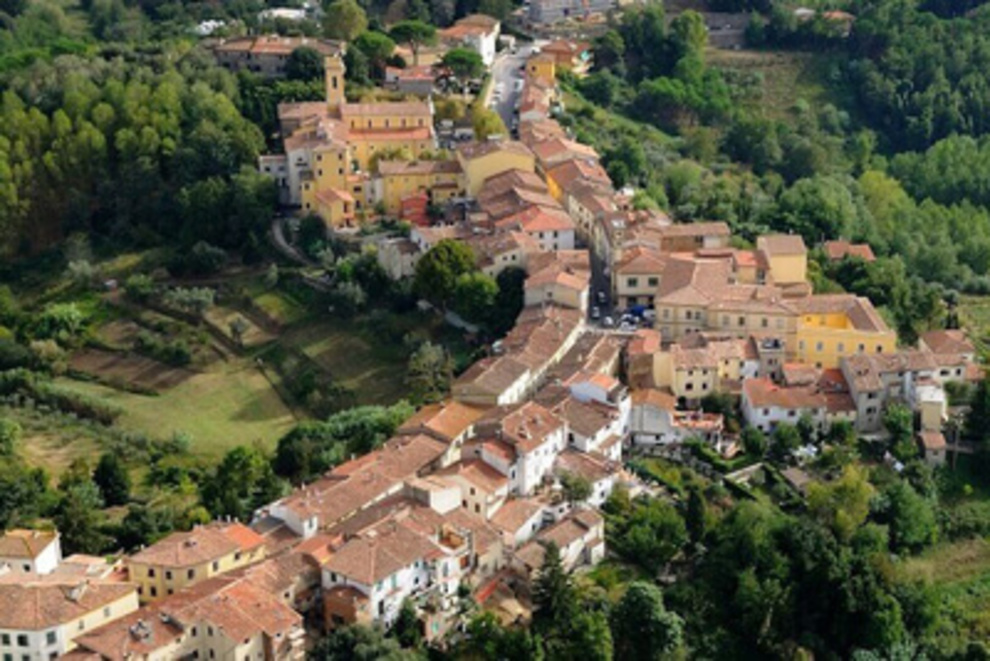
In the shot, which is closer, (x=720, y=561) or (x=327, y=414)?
(x=720, y=561)

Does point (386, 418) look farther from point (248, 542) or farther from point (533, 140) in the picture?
point (533, 140)

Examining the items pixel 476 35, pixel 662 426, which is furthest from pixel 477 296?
pixel 476 35

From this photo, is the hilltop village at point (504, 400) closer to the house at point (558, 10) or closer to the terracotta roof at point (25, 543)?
the terracotta roof at point (25, 543)

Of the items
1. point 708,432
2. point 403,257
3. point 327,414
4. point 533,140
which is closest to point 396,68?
point 533,140

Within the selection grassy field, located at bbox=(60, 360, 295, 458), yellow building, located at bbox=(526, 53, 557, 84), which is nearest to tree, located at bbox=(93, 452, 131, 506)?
grassy field, located at bbox=(60, 360, 295, 458)

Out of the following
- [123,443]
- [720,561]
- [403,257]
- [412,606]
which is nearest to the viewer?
[412,606]

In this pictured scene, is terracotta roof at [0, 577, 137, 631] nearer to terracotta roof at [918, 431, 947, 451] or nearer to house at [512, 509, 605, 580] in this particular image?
house at [512, 509, 605, 580]

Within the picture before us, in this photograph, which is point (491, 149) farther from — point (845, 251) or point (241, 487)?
point (241, 487)
